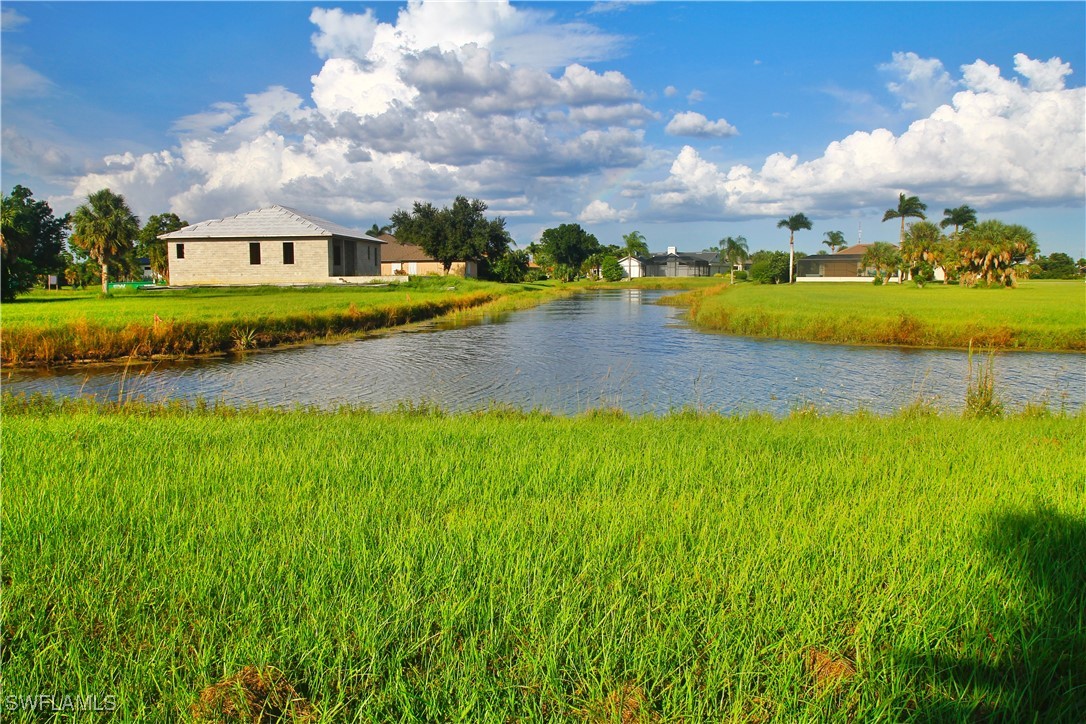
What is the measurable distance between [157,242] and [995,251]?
89209 mm

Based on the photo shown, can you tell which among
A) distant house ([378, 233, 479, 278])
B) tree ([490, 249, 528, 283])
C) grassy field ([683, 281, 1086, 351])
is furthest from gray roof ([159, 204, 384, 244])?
grassy field ([683, 281, 1086, 351])

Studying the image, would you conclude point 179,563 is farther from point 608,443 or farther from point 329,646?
point 608,443

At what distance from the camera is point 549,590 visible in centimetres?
341

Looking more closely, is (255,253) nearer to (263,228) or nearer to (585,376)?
(263,228)

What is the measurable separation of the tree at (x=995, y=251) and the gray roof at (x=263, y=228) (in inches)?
2254

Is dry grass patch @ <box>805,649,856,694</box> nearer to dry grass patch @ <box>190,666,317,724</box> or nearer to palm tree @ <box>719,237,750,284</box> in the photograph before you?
dry grass patch @ <box>190,666,317,724</box>

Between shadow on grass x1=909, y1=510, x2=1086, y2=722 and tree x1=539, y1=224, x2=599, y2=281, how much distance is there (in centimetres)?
11995

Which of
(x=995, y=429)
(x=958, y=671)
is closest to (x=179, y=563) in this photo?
(x=958, y=671)

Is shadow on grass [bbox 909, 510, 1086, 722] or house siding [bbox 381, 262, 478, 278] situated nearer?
shadow on grass [bbox 909, 510, 1086, 722]

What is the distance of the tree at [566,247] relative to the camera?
127m

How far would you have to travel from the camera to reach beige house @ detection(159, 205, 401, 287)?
51.2 m

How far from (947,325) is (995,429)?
2066cm

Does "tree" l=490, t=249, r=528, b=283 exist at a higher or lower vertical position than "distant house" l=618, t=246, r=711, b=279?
lower

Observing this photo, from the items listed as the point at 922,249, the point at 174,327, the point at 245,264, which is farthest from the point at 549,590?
the point at 922,249
